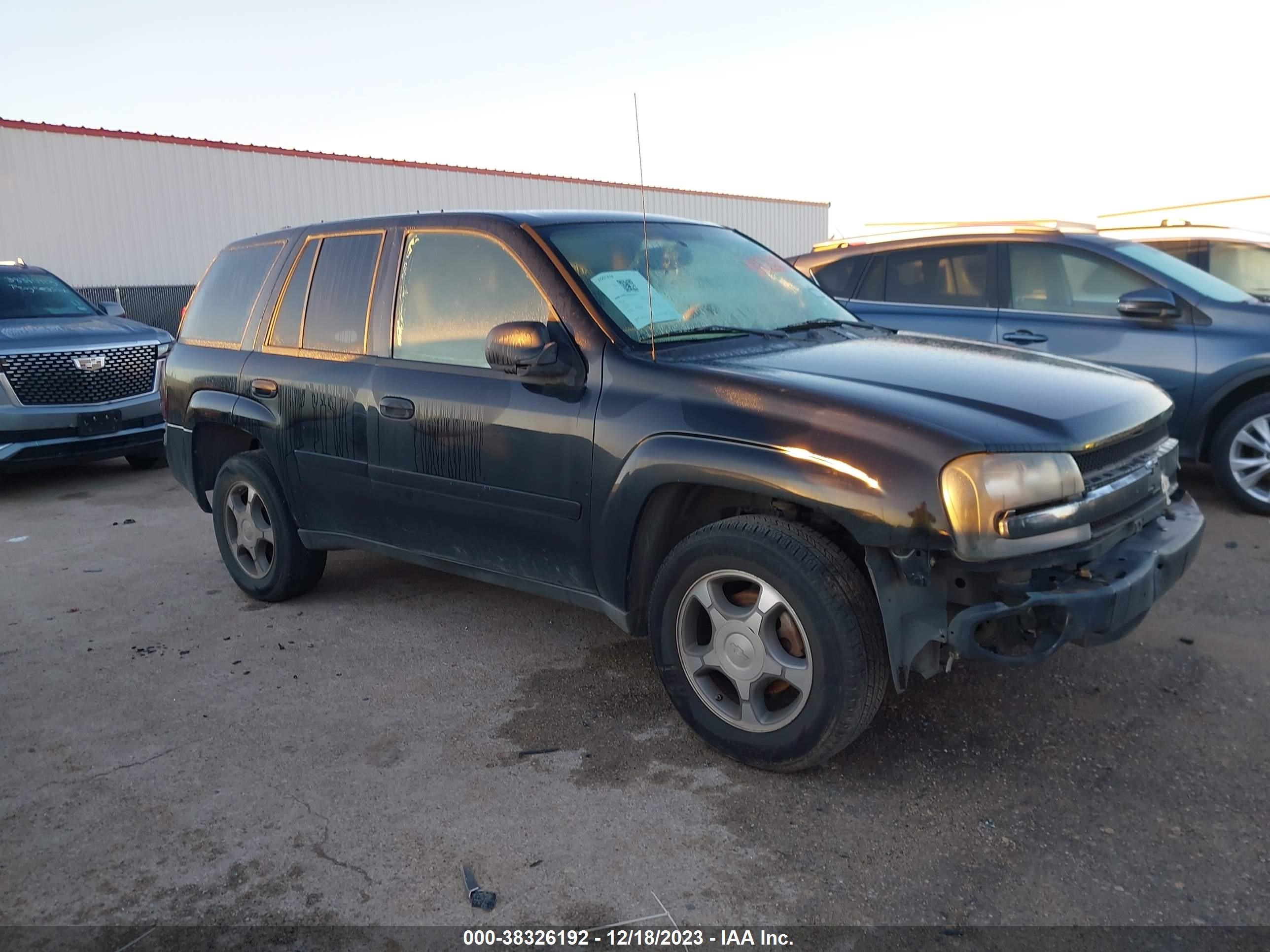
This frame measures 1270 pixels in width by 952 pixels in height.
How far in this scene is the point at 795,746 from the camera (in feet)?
Result: 10.1

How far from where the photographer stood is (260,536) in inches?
198

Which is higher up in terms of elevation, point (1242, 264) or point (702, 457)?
point (1242, 264)

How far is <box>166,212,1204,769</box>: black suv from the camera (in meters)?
2.88

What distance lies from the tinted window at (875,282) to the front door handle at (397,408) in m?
4.20

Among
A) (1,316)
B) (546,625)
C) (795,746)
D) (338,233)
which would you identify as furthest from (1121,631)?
(1,316)

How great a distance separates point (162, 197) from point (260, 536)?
1379 cm

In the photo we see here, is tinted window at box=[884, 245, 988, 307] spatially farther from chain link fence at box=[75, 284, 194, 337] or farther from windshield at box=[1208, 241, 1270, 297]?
chain link fence at box=[75, 284, 194, 337]

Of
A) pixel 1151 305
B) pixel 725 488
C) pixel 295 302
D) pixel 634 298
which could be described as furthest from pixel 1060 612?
pixel 1151 305

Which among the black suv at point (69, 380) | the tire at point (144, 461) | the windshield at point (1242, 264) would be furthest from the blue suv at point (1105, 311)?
the tire at point (144, 461)

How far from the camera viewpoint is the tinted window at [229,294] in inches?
195

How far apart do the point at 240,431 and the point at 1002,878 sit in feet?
13.4

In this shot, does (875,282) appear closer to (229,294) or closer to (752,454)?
(229,294)

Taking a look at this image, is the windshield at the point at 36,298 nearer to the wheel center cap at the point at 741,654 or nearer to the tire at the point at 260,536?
the tire at the point at 260,536

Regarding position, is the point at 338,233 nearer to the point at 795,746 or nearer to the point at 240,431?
the point at 240,431
